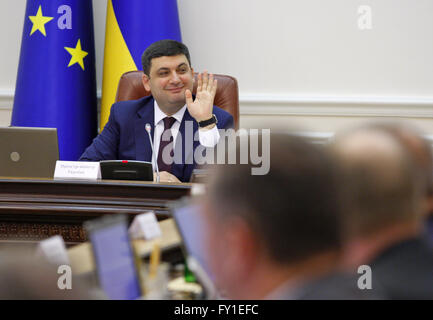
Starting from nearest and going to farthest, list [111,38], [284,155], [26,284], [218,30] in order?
[26,284] → [284,155] → [111,38] → [218,30]

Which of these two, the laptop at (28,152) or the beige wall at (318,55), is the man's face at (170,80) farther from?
the beige wall at (318,55)

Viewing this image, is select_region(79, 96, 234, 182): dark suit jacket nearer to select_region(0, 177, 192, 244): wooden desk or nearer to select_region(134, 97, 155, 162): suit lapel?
select_region(134, 97, 155, 162): suit lapel

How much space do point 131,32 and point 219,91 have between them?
98 cm

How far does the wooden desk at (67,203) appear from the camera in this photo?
1.99 meters

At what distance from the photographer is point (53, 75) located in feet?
11.9

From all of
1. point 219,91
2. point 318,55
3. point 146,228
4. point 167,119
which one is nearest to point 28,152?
point 167,119

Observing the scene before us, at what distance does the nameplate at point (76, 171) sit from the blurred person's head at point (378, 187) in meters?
1.75

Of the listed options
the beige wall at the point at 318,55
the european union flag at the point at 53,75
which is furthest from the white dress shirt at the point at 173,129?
the beige wall at the point at 318,55

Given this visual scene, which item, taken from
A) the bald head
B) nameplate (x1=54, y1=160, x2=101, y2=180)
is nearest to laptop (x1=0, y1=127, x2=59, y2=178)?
nameplate (x1=54, y1=160, x2=101, y2=180)

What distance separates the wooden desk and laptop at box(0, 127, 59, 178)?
29 cm

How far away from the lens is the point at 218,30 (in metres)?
3.95

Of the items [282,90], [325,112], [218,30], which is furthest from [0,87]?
[325,112]

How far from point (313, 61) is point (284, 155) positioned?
3.42 metres

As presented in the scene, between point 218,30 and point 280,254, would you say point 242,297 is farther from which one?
point 218,30
